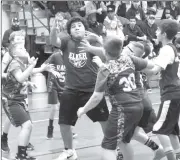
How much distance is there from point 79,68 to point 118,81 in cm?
149

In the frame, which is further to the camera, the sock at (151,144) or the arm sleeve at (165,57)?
the sock at (151,144)

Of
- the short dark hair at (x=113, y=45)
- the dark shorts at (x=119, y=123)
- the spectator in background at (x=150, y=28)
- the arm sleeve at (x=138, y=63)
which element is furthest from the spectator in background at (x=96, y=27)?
the dark shorts at (x=119, y=123)

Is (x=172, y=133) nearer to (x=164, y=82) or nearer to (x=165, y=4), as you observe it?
(x=164, y=82)

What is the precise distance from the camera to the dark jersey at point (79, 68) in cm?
639

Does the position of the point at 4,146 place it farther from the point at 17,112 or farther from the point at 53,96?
the point at 53,96

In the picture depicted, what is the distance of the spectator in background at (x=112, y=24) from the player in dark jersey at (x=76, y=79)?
22.1 feet

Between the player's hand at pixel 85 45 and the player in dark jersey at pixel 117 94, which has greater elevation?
the player's hand at pixel 85 45

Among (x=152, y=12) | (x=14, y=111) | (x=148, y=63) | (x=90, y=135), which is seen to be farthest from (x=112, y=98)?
(x=152, y=12)

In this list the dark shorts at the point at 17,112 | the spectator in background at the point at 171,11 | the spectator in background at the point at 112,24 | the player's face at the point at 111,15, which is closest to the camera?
the dark shorts at the point at 17,112

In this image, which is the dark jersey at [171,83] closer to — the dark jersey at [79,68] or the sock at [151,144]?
the sock at [151,144]

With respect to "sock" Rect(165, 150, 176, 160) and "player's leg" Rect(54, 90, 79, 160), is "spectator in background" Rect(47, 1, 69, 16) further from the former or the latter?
"sock" Rect(165, 150, 176, 160)

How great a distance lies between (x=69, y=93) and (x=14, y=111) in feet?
2.64

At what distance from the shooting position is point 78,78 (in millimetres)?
6402

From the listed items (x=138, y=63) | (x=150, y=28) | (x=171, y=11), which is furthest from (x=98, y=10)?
(x=138, y=63)
